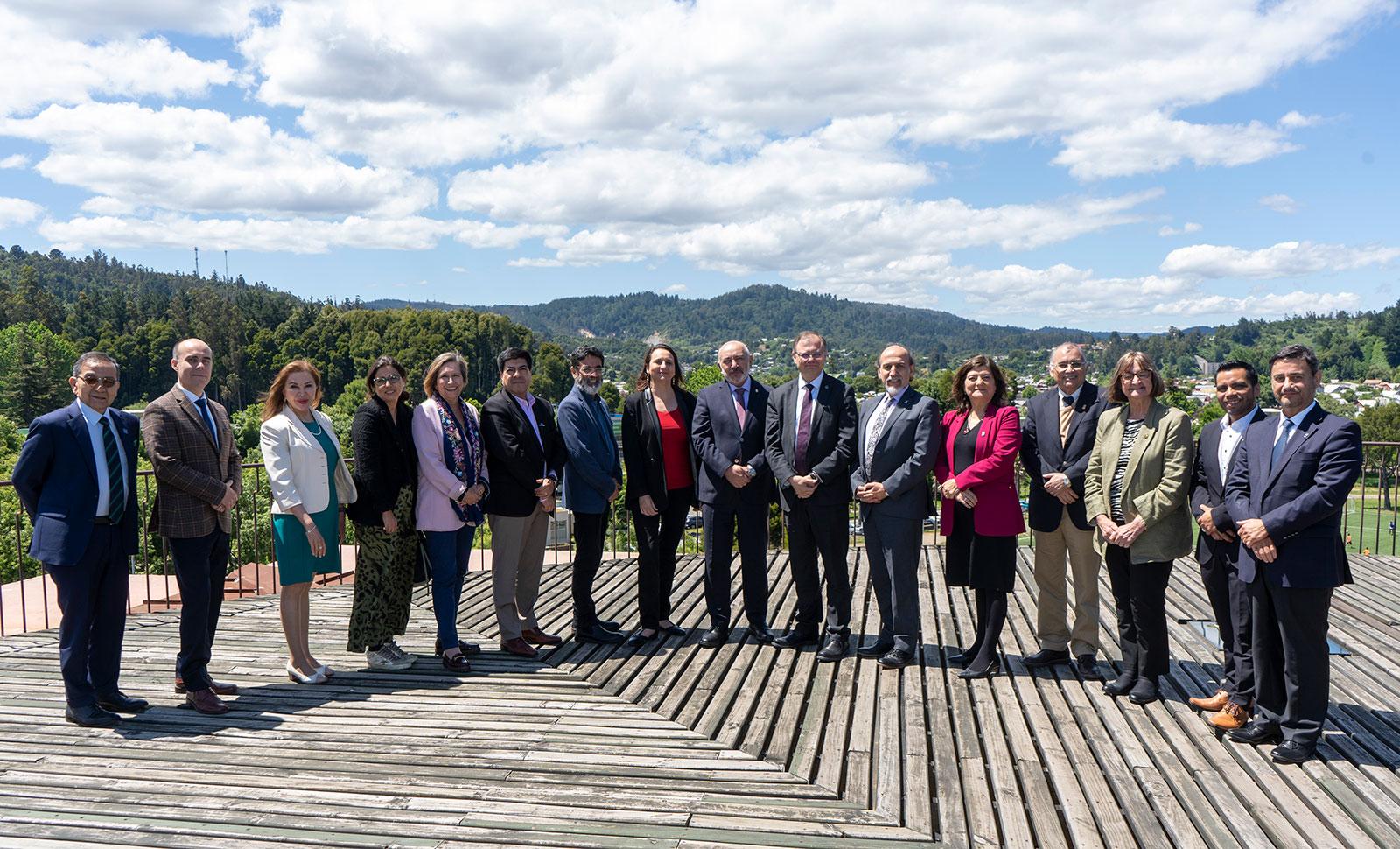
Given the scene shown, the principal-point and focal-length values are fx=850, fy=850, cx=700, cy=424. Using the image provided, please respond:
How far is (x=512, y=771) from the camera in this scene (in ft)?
11.8

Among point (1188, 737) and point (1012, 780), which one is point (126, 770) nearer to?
point (1012, 780)

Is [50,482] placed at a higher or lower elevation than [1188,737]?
higher

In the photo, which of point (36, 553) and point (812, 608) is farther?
point (812, 608)

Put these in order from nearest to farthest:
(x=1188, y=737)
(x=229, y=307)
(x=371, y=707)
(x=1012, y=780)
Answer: (x=1012, y=780) < (x=1188, y=737) < (x=371, y=707) < (x=229, y=307)

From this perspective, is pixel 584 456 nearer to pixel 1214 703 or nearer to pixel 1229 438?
pixel 1229 438

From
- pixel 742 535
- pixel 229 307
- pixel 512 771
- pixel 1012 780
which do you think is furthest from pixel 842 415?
Answer: pixel 229 307

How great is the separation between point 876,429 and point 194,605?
378 cm

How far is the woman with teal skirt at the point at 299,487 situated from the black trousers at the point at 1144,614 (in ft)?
13.7

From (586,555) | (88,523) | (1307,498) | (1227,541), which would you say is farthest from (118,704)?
(1307,498)

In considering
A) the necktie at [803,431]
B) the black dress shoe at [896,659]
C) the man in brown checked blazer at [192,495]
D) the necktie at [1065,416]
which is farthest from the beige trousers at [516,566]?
the necktie at [1065,416]

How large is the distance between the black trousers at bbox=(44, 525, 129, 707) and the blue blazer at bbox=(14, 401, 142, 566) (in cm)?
8

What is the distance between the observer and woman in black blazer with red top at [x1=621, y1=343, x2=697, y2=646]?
17.4ft

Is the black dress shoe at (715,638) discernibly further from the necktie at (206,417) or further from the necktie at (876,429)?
the necktie at (206,417)

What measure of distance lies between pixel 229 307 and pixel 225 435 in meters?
99.7
